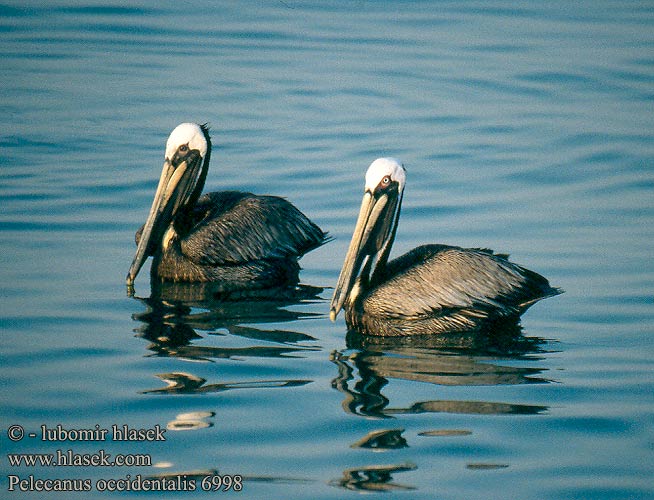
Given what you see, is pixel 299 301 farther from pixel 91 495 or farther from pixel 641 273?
pixel 91 495

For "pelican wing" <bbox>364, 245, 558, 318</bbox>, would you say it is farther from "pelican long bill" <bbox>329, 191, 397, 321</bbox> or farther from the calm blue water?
the calm blue water

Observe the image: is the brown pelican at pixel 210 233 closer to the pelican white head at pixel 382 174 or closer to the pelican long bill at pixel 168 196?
the pelican long bill at pixel 168 196

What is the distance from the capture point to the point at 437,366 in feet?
24.6

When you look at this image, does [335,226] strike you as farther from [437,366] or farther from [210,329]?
[437,366]

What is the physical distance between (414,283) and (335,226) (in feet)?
8.44

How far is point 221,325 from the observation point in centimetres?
838

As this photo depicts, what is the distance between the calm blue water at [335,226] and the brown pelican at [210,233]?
0.78ft

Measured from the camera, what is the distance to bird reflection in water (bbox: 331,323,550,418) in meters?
6.77

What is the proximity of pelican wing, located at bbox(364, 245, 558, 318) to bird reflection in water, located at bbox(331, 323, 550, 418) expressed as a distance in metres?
0.17

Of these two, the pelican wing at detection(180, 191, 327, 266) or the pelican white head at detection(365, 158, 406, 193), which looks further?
the pelican wing at detection(180, 191, 327, 266)

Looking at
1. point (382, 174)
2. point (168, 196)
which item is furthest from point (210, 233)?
point (382, 174)

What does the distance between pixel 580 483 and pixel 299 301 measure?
3.46 meters

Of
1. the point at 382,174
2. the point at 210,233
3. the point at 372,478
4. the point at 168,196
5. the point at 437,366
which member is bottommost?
the point at 372,478

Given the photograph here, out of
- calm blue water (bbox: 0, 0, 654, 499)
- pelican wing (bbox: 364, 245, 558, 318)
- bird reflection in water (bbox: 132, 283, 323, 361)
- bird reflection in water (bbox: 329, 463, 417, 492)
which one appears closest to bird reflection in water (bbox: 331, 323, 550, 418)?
calm blue water (bbox: 0, 0, 654, 499)
